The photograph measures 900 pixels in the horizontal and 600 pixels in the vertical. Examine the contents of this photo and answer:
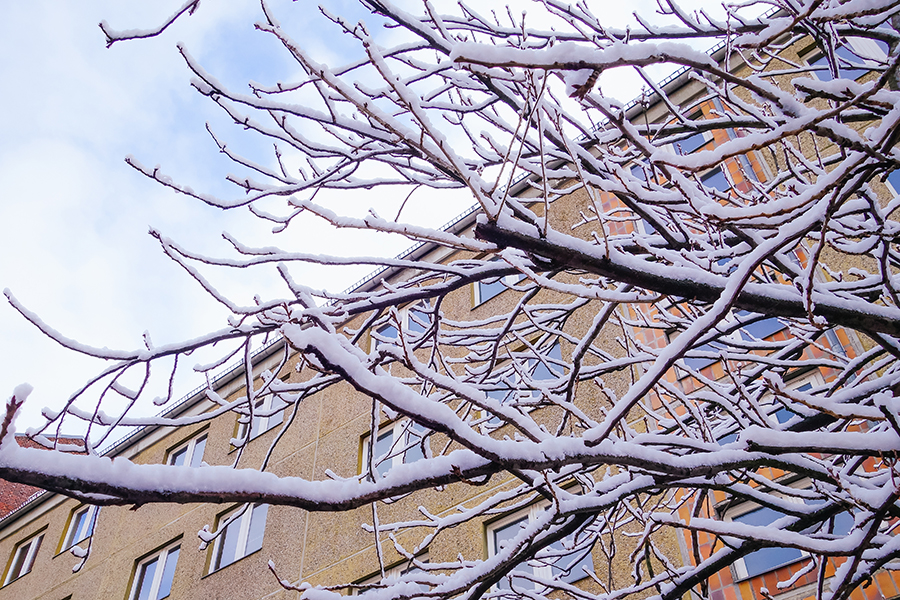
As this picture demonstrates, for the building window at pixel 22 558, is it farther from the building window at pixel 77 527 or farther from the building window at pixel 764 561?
the building window at pixel 764 561

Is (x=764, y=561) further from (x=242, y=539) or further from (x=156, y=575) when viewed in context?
(x=156, y=575)

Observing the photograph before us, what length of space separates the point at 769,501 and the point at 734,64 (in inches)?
380

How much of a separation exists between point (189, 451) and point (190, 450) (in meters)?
0.03

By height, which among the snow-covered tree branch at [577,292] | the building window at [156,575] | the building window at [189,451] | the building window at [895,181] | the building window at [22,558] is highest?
the building window at [189,451]

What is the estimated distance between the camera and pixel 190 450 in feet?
50.9

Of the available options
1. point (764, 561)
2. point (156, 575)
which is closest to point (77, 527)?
point (156, 575)

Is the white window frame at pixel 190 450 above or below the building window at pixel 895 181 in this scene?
above

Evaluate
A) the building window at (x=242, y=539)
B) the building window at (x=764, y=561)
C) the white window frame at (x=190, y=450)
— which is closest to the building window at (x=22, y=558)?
the white window frame at (x=190, y=450)

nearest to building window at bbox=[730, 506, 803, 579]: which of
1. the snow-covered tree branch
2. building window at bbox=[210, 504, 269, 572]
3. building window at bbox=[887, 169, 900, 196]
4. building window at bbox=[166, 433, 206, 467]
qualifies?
the snow-covered tree branch

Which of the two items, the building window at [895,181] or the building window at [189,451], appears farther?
the building window at [189,451]

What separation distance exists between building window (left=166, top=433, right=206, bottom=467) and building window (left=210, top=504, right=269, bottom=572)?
2.92 meters

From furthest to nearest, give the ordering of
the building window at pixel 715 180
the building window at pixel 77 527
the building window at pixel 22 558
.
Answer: the building window at pixel 22 558 → the building window at pixel 77 527 → the building window at pixel 715 180

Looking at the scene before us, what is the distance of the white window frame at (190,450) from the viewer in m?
15.3

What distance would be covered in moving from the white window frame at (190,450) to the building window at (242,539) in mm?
2882
